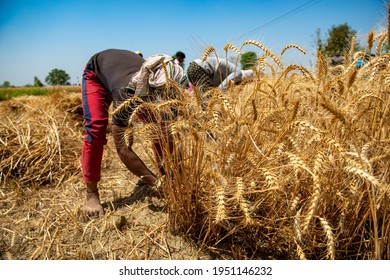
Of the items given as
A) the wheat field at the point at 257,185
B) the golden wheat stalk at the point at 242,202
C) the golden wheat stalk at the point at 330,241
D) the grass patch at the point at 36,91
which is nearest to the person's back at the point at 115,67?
the wheat field at the point at 257,185

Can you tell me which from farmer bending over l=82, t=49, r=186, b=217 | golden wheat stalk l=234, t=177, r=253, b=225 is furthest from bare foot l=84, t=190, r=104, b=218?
golden wheat stalk l=234, t=177, r=253, b=225

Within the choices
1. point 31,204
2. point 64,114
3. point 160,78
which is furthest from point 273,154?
point 64,114

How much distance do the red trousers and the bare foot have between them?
0.33 ft

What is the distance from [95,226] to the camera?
1.38 m

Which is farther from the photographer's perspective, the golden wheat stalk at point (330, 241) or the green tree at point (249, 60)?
the green tree at point (249, 60)

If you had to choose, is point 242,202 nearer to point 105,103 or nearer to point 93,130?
point 93,130

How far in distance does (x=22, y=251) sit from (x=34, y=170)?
3.16 feet

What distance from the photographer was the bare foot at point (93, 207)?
1478 mm

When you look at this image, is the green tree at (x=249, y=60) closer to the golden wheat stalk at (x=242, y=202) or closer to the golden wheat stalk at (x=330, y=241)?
the golden wheat stalk at (x=242, y=202)

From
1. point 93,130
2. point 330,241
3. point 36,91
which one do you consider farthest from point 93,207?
point 36,91

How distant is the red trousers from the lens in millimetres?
1440

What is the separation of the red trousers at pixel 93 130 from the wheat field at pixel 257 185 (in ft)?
0.87

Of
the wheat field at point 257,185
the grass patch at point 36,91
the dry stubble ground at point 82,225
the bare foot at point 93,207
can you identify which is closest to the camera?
the wheat field at point 257,185
